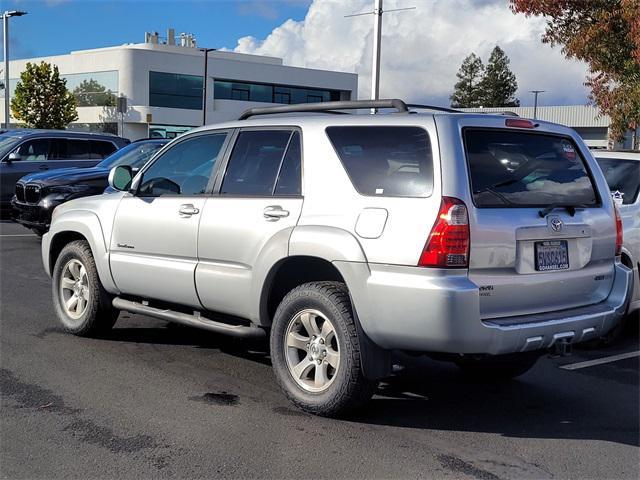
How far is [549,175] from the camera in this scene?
4914mm

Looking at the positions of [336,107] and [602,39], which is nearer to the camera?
[336,107]

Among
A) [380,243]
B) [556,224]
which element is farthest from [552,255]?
[380,243]

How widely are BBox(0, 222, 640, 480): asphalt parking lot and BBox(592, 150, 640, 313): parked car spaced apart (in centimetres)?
96

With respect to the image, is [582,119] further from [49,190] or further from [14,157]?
[49,190]

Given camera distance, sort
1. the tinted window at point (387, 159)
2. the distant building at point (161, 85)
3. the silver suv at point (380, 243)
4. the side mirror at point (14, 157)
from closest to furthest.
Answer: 1. the silver suv at point (380, 243)
2. the tinted window at point (387, 159)
3. the side mirror at point (14, 157)
4. the distant building at point (161, 85)

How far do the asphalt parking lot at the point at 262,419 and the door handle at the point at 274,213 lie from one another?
1.21m

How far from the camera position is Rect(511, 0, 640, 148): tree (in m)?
12.2

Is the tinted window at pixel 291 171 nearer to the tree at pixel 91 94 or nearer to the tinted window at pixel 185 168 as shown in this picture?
the tinted window at pixel 185 168

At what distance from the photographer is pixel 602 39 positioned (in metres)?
12.4

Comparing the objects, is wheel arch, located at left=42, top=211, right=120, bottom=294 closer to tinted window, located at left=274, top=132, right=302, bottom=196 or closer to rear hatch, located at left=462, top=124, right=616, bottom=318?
tinted window, located at left=274, top=132, right=302, bottom=196

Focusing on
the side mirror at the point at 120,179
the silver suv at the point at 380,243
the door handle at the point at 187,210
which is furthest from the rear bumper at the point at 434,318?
the side mirror at the point at 120,179

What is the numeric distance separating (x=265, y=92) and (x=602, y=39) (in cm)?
5328

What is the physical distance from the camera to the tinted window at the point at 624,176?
A: 7504mm

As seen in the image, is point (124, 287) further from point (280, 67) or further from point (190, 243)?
point (280, 67)
